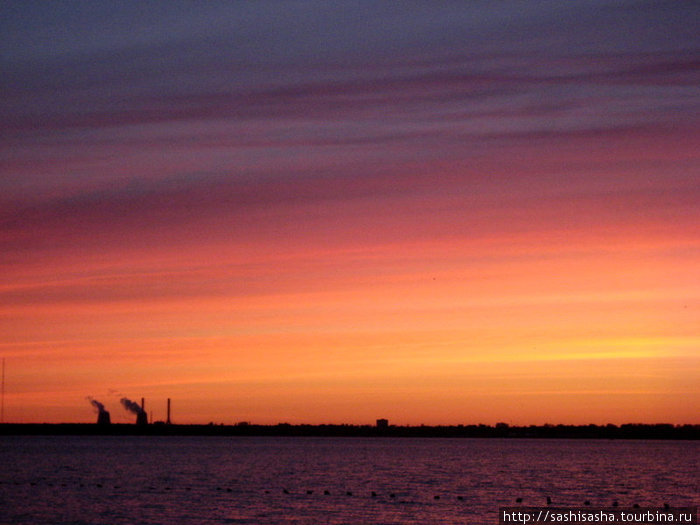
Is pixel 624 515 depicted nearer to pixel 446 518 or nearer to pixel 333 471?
pixel 446 518

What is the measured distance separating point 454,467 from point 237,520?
196 ft

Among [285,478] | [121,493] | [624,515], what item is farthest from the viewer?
[285,478]

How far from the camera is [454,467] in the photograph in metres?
110

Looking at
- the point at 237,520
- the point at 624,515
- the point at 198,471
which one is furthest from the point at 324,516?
the point at 198,471

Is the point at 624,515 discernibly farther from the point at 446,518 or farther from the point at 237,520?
the point at 237,520

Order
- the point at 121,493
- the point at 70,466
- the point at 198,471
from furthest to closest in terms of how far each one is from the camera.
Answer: the point at 70,466
the point at 198,471
the point at 121,493

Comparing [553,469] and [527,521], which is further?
[553,469]

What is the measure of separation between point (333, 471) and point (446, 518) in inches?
1826

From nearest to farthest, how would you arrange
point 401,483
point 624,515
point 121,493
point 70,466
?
point 624,515 → point 121,493 → point 401,483 → point 70,466

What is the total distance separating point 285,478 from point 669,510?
37959 mm

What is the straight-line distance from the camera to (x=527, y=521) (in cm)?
5322

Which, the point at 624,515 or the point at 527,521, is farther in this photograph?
the point at 624,515

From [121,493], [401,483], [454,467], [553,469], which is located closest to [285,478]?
[401,483]

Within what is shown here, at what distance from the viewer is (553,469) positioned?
107812mm
